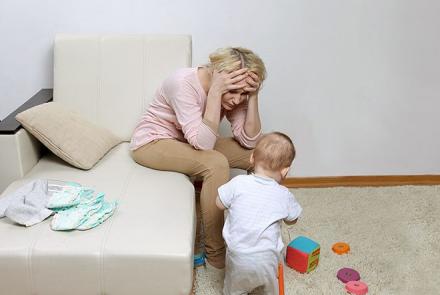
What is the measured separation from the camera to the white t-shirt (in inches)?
64.6

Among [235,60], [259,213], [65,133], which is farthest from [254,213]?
[65,133]

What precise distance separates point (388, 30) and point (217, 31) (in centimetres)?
88

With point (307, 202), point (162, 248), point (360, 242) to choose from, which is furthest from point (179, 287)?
point (307, 202)

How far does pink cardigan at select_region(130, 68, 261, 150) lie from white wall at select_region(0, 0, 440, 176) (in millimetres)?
481

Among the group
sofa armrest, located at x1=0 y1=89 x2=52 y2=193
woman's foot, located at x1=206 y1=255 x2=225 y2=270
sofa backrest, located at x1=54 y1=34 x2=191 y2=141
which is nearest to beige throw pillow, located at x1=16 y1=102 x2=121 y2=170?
sofa armrest, located at x1=0 y1=89 x2=52 y2=193

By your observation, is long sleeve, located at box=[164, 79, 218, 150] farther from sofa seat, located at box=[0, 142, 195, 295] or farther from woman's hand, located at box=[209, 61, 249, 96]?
sofa seat, located at box=[0, 142, 195, 295]

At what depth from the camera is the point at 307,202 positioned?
262 centimetres

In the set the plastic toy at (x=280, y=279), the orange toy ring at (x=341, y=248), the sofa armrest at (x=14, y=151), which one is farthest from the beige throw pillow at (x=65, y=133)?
the orange toy ring at (x=341, y=248)

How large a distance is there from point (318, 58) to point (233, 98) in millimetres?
778

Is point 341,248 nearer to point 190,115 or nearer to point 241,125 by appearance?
point 241,125

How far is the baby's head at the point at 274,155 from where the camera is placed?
1656mm

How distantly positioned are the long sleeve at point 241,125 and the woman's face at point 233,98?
0.13 meters

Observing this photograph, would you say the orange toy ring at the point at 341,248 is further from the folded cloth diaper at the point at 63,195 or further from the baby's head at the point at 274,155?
the folded cloth diaper at the point at 63,195

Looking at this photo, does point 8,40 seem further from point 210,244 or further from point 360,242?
point 360,242
